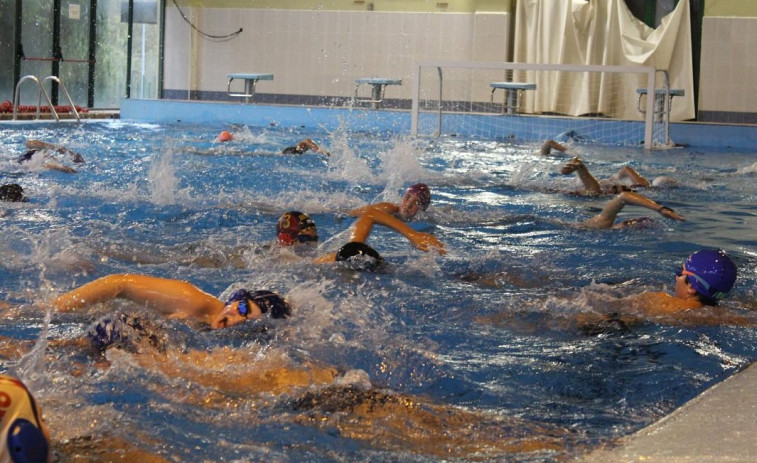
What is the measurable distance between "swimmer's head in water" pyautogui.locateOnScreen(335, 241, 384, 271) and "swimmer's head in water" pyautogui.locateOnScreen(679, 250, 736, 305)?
1791 millimetres

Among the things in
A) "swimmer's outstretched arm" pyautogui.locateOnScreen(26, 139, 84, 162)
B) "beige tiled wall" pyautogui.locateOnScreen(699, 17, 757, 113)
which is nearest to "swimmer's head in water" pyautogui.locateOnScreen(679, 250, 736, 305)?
"swimmer's outstretched arm" pyautogui.locateOnScreen(26, 139, 84, 162)

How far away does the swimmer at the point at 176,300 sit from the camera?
394 cm

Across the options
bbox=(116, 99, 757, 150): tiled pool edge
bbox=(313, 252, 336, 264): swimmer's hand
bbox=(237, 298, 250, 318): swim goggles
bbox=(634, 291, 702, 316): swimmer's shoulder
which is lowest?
bbox=(634, 291, 702, 316): swimmer's shoulder

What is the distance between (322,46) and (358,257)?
1510 cm

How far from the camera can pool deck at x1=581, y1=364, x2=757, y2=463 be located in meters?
2.88

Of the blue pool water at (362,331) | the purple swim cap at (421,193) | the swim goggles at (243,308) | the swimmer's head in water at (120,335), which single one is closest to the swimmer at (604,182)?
the blue pool water at (362,331)

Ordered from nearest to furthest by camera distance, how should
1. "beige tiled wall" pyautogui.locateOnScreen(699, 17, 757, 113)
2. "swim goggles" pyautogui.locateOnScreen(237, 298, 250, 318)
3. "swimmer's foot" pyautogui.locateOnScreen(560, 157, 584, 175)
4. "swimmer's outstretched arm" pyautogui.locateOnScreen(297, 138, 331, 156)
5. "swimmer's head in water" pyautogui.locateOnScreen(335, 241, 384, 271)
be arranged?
"swim goggles" pyautogui.locateOnScreen(237, 298, 250, 318), "swimmer's head in water" pyautogui.locateOnScreen(335, 241, 384, 271), "swimmer's foot" pyautogui.locateOnScreen(560, 157, 584, 175), "swimmer's outstretched arm" pyautogui.locateOnScreen(297, 138, 331, 156), "beige tiled wall" pyautogui.locateOnScreen(699, 17, 757, 113)

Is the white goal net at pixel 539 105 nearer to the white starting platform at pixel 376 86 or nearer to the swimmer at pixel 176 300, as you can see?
the white starting platform at pixel 376 86

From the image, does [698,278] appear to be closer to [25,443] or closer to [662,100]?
[25,443]

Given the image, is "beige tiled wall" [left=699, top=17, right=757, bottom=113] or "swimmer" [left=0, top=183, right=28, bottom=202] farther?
"beige tiled wall" [left=699, top=17, right=757, bottom=113]

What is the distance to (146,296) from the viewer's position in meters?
4.04

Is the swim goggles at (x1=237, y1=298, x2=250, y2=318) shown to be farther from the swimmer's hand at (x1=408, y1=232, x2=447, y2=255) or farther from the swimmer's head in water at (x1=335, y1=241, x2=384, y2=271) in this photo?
the swimmer's hand at (x1=408, y1=232, x2=447, y2=255)

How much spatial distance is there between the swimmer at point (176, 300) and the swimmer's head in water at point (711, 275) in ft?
7.15

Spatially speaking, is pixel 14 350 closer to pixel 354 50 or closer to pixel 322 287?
pixel 322 287
